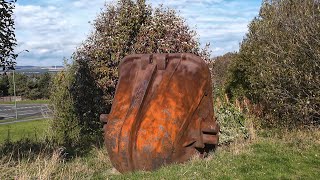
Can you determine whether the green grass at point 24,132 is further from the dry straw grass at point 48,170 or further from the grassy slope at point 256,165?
the grassy slope at point 256,165

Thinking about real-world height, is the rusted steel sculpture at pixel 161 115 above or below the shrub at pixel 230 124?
above

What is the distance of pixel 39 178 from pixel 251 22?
55.2ft

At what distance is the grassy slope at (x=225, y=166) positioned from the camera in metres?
6.46

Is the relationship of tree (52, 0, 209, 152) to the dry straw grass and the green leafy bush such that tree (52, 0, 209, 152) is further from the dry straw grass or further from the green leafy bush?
the dry straw grass

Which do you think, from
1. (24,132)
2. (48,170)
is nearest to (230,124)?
(48,170)

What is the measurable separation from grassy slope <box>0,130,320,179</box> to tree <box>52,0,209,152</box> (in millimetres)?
4919

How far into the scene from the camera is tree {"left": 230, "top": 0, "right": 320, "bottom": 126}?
12367 mm

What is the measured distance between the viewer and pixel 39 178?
6.22 metres

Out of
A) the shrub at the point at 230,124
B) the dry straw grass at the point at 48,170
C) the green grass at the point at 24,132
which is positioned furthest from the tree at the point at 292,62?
the green grass at the point at 24,132

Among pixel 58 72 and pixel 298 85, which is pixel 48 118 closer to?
pixel 58 72

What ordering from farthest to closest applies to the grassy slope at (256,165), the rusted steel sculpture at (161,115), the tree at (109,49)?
the tree at (109,49) → the rusted steel sculpture at (161,115) → the grassy slope at (256,165)

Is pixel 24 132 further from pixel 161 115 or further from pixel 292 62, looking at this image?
pixel 161 115

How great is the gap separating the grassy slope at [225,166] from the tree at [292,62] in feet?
10.9

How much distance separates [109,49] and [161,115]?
7.67 meters
